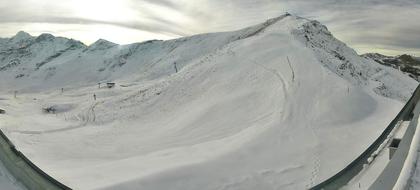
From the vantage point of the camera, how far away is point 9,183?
8.73m

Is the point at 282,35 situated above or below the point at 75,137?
above

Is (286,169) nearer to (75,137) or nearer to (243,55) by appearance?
(75,137)

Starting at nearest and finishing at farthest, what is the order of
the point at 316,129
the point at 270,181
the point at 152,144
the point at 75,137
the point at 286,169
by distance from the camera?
the point at 270,181 < the point at 286,169 < the point at 316,129 < the point at 152,144 < the point at 75,137

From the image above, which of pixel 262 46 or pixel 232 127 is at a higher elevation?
pixel 262 46

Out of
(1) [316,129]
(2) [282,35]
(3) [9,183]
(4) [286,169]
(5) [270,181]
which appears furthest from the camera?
(2) [282,35]

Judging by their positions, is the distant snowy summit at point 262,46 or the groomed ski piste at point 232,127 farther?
the distant snowy summit at point 262,46

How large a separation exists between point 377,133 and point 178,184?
1131cm

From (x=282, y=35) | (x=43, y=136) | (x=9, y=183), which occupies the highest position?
(x=282, y=35)

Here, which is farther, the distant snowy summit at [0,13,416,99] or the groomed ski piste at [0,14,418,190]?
the distant snowy summit at [0,13,416,99]

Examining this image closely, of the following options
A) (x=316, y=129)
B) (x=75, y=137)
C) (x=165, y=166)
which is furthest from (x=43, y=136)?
(x=316, y=129)

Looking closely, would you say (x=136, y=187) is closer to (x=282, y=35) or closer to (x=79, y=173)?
(x=79, y=173)

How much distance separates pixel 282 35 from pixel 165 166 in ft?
114

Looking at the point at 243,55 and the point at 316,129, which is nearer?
the point at 316,129

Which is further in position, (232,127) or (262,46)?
(262,46)
